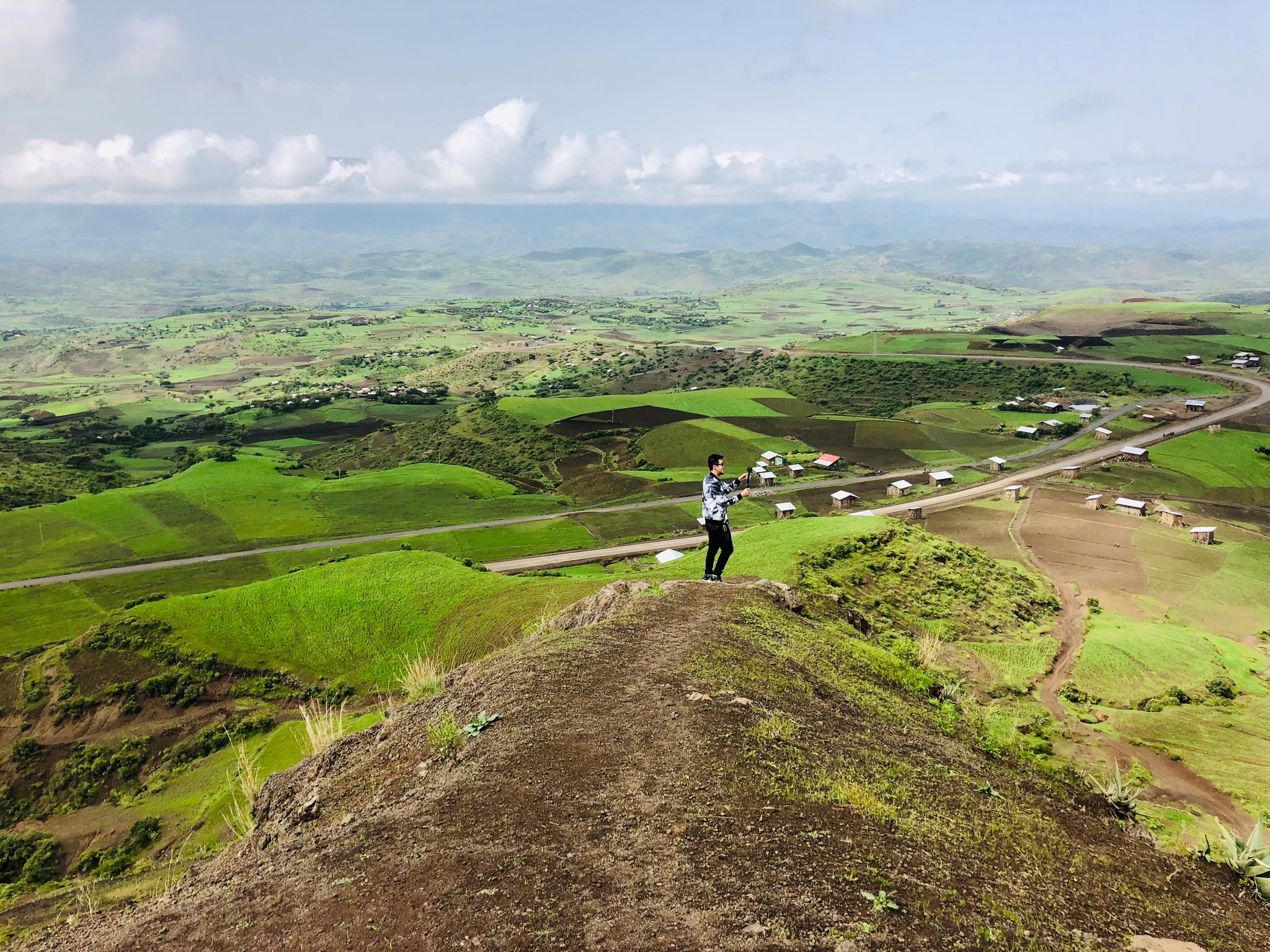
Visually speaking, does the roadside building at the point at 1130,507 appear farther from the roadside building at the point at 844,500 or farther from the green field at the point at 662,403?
the green field at the point at 662,403

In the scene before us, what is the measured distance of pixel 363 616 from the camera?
161 feet

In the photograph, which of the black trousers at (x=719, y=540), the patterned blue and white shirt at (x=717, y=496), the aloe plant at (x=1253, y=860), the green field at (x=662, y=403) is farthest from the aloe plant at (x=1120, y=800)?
the green field at (x=662, y=403)

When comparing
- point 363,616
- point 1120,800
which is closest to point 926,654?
point 1120,800

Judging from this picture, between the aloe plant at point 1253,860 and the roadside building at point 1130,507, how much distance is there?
3149 inches

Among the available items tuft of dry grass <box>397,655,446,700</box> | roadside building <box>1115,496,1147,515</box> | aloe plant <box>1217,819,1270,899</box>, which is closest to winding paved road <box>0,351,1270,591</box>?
roadside building <box>1115,496,1147,515</box>

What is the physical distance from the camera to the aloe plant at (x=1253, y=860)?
10.6m

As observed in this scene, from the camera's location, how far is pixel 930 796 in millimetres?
11883

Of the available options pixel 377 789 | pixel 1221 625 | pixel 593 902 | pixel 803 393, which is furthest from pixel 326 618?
pixel 803 393

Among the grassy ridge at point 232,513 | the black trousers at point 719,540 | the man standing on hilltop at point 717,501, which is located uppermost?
the man standing on hilltop at point 717,501

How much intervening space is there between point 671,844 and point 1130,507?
88531 mm

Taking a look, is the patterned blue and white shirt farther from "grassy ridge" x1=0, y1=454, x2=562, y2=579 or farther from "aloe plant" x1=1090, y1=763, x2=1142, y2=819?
"grassy ridge" x1=0, y1=454, x2=562, y2=579

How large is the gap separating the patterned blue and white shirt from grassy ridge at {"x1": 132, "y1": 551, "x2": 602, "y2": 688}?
952 inches

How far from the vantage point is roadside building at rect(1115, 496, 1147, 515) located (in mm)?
74875

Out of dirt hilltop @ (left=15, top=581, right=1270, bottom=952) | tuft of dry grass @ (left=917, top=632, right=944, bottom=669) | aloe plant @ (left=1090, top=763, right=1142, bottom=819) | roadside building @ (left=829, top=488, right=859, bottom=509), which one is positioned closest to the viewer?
dirt hilltop @ (left=15, top=581, right=1270, bottom=952)
